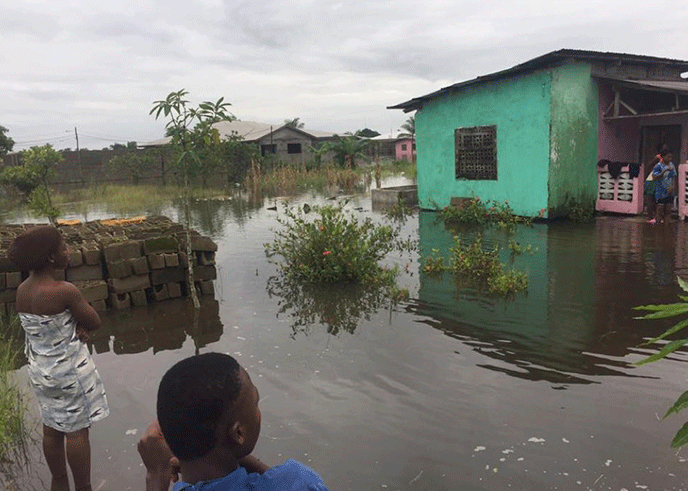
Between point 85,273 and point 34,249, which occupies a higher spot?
point 34,249

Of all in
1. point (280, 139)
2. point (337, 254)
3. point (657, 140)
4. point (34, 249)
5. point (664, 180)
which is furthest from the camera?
point (280, 139)

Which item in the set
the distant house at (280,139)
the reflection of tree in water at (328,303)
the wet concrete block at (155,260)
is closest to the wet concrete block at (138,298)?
the wet concrete block at (155,260)

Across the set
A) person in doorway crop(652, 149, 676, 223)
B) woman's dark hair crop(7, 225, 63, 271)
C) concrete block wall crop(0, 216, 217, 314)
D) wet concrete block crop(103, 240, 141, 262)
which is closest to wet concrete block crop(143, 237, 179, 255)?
concrete block wall crop(0, 216, 217, 314)

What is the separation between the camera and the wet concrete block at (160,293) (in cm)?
686

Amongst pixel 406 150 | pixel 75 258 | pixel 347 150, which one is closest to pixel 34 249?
pixel 75 258

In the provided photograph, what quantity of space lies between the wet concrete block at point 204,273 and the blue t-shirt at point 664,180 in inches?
332

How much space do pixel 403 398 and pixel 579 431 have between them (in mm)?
1178

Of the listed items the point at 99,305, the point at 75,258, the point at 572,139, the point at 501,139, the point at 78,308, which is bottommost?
the point at 99,305

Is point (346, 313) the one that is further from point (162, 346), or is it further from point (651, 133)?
point (651, 133)

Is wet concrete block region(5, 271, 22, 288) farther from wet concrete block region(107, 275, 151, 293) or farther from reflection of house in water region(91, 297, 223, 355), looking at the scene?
reflection of house in water region(91, 297, 223, 355)

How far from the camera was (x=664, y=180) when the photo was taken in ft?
34.3

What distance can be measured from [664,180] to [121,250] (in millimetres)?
9504

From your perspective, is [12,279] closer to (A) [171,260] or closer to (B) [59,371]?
(A) [171,260]

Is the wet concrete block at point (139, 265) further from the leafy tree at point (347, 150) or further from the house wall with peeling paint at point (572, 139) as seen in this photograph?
the leafy tree at point (347, 150)
